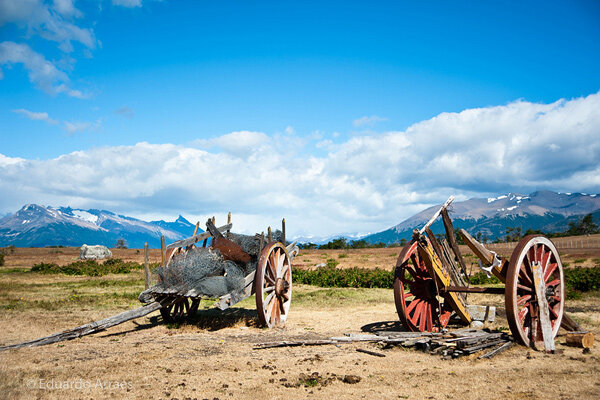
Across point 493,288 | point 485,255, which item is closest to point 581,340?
point 493,288

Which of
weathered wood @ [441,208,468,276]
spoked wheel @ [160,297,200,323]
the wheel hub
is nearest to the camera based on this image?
weathered wood @ [441,208,468,276]

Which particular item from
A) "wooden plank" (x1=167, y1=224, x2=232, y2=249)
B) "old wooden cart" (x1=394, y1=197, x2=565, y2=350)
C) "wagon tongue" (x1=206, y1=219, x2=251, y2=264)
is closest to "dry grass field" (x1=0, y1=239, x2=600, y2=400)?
"old wooden cart" (x1=394, y1=197, x2=565, y2=350)

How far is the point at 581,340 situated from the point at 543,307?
812 millimetres

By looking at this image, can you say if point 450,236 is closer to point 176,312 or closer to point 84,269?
point 176,312

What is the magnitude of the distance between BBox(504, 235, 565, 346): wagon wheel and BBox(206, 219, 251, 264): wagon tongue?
6.03 m

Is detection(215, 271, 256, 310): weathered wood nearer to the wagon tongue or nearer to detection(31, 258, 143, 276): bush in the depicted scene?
the wagon tongue

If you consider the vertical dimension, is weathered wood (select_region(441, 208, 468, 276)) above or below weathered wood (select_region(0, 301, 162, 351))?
above

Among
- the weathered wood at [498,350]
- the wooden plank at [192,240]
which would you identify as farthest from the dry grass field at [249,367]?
the wooden plank at [192,240]

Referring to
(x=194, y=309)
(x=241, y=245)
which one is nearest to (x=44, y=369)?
(x=194, y=309)

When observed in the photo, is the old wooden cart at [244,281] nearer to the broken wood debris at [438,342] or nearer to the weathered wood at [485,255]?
the broken wood debris at [438,342]

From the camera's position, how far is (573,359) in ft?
21.8

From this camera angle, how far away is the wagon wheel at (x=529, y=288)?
6816 mm

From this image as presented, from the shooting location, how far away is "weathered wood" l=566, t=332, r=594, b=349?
7117 mm

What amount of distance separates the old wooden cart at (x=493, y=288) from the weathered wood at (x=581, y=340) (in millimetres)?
307
